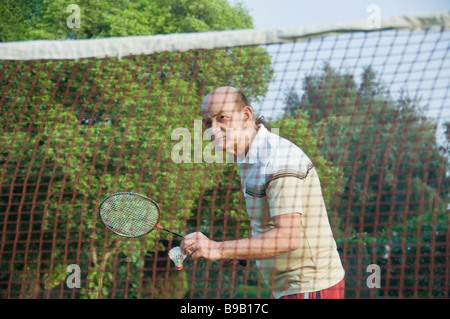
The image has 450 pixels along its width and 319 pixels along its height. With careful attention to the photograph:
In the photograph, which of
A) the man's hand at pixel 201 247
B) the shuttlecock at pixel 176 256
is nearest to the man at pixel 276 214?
the man's hand at pixel 201 247

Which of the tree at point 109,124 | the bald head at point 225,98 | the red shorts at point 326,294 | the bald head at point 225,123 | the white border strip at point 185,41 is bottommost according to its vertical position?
the red shorts at point 326,294

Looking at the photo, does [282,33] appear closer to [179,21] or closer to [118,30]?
[118,30]

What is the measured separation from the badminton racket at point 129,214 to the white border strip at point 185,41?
114cm

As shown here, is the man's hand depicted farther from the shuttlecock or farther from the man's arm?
the shuttlecock

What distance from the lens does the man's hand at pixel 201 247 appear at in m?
3.08

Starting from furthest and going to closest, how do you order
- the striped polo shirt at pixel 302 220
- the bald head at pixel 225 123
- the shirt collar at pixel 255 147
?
1. the bald head at pixel 225 123
2. the shirt collar at pixel 255 147
3. the striped polo shirt at pixel 302 220

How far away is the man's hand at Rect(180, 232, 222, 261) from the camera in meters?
3.08

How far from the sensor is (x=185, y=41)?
430 centimetres

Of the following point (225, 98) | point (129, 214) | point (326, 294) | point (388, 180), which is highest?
point (388, 180)

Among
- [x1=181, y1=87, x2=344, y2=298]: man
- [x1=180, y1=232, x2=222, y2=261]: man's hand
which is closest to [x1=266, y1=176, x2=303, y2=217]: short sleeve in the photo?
[x1=181, y1=87, x2=344, y2=298]: man

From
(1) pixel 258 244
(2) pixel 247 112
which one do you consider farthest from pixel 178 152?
(1) pixel 258 244

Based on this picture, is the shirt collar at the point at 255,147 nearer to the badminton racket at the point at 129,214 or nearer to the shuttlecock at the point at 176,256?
the shuttlecock at the point at 176,256

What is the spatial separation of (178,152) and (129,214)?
11725 mm

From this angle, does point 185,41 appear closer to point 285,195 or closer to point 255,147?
point 255,147
